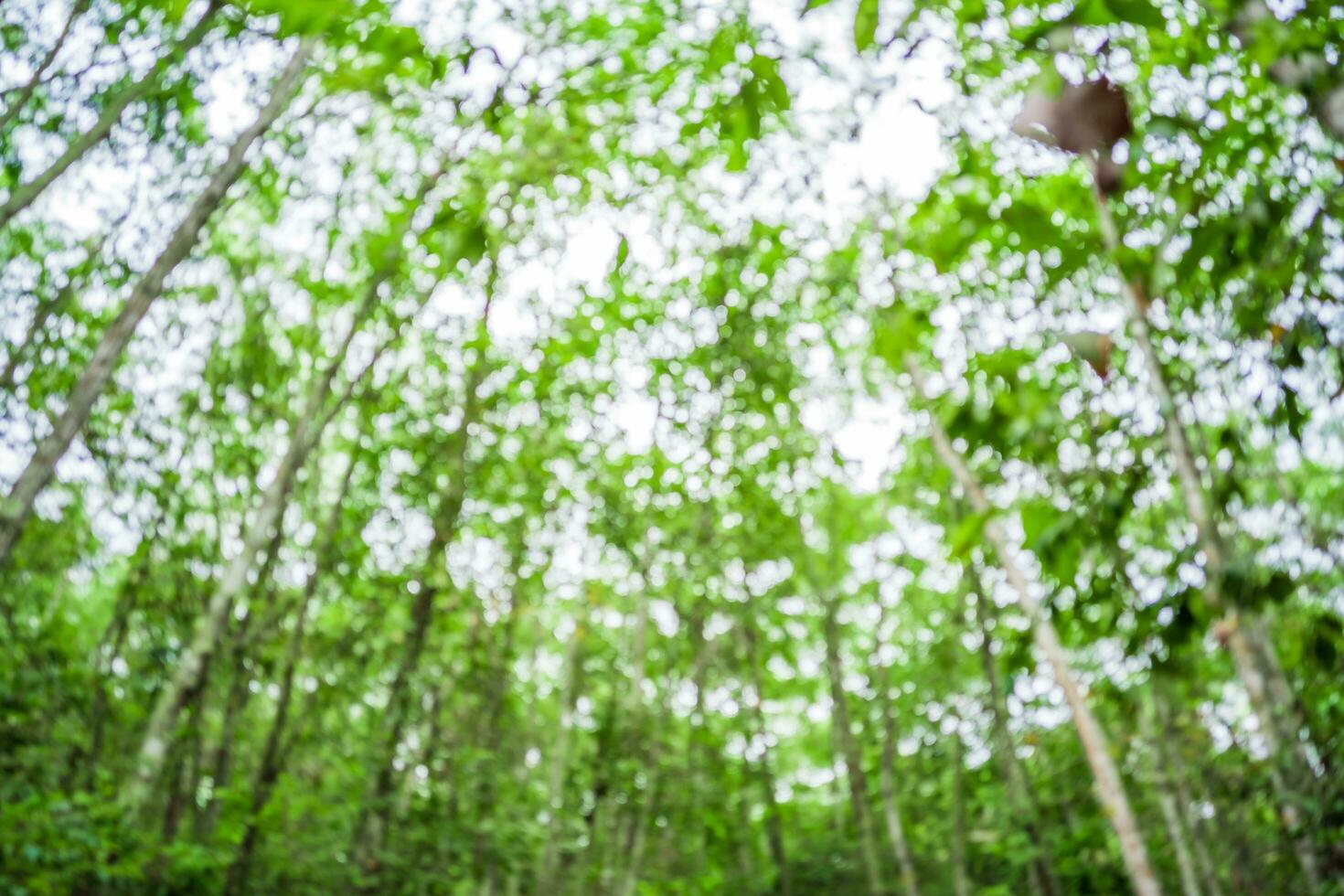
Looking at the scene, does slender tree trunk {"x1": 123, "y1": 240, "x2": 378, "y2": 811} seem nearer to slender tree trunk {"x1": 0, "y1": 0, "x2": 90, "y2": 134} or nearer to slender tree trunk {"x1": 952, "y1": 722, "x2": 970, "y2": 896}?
slender tree trunk {"x1": 0, "y1": 0, "x2": 90, "y2": 134}

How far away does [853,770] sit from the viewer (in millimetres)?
11422

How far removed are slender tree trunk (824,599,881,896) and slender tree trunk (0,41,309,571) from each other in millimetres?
8219

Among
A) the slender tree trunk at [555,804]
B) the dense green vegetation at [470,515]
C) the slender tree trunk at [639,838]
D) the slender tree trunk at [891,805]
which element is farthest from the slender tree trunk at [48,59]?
the slender tree trunk at [891,805]

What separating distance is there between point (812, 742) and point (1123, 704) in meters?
15.9

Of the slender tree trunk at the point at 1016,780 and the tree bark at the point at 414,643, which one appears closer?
the tree bark at the point at 414,643

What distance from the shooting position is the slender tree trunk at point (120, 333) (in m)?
4.73

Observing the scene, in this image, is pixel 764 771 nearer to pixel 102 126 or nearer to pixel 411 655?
pixel 411 655

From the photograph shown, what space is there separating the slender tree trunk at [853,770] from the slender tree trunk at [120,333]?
8.22 meters

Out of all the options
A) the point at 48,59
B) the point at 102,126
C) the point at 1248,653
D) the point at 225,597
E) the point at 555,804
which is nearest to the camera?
the point at 1248,653

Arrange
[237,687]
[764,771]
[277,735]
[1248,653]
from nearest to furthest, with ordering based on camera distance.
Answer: [1248,653], [277,735], [237,687], [764,771]

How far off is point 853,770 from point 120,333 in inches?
358

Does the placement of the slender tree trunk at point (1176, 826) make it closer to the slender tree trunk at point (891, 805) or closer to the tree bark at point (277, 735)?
the slender tree trunk at point (891, 805)

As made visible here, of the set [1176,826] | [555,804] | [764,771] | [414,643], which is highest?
→ [414,643]

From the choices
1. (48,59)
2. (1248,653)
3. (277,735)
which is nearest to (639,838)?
(277,735)
